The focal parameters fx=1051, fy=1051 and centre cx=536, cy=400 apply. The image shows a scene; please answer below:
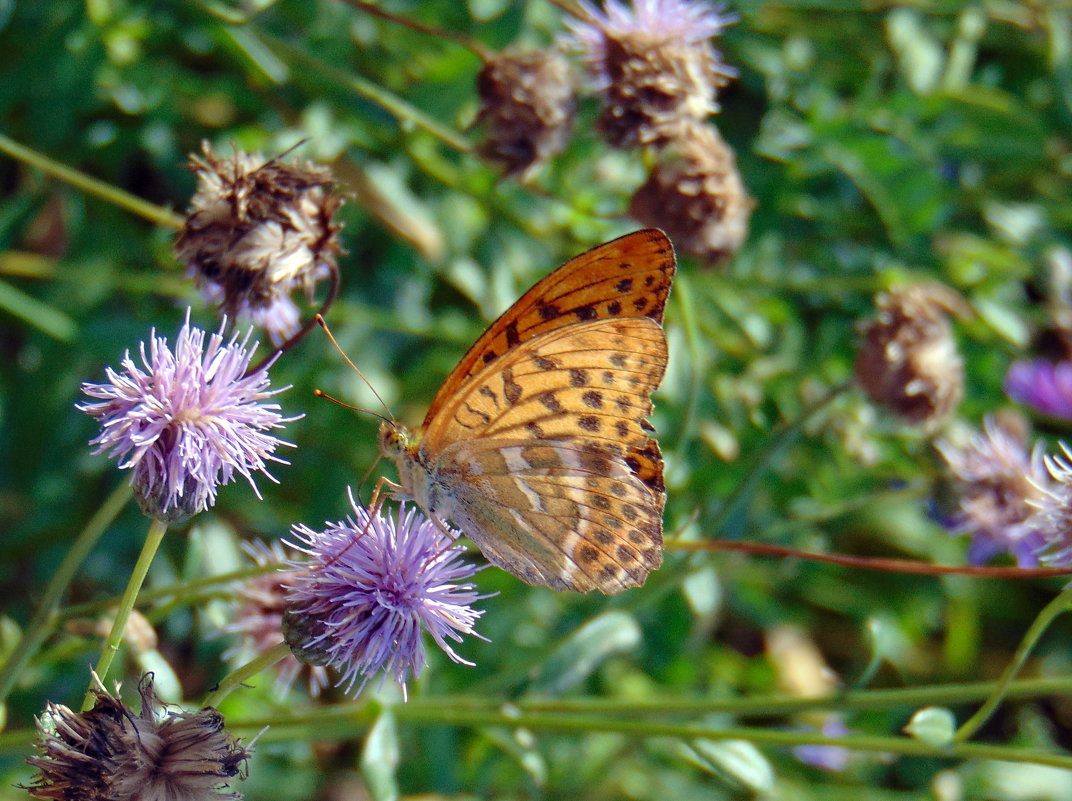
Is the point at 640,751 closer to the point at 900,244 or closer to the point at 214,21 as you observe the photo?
the point at 900,244

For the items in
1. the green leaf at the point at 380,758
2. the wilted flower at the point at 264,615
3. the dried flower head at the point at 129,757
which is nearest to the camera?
the dried flower head at the point at 129,757

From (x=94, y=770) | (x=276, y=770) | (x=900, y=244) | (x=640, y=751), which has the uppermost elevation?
(x=900, y=244)

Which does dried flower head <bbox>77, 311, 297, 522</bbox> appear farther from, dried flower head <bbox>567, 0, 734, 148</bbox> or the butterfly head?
dried flower head <bbox>567, 0, 734, 148</bbox>

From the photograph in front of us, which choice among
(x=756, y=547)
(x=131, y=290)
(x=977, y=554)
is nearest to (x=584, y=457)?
(x=756, y=547)

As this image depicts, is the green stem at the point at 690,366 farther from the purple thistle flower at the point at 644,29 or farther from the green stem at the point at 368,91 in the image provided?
the green stem at the point at 368,91

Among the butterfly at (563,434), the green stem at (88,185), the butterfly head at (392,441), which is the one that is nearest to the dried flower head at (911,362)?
the butterfly at (563,434)

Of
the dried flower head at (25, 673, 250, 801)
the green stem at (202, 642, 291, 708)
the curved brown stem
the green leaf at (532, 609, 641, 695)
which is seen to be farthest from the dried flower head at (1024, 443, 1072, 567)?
the dried flower head at (25, 673, 250, 801)
